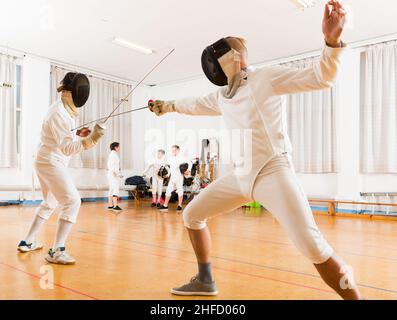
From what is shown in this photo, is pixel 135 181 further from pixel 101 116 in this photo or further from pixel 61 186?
pixel 61 186

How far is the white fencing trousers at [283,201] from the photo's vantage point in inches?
55.1

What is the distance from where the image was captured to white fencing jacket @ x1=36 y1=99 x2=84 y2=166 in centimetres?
247

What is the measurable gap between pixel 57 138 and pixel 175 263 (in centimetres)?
126

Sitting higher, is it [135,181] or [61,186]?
[61,186]

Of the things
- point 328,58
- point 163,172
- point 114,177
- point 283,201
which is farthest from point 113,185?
point 328,58

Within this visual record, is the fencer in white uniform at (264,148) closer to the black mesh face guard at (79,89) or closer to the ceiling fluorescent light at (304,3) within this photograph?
the black mesh face guard at (79,89)

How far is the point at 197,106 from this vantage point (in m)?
1.99

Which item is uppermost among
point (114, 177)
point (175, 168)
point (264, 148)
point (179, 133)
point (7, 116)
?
point (7, 116)

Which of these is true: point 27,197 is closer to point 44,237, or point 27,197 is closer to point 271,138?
point 44,237

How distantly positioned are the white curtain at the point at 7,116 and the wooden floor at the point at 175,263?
3063 millimetres

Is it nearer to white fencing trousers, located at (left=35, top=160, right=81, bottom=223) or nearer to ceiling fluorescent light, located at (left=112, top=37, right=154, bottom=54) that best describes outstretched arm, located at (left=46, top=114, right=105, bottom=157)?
white fencing trousers, located at (left=35, top=160, right=81, bottom=223)

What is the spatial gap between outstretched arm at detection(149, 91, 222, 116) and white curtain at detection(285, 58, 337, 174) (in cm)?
528

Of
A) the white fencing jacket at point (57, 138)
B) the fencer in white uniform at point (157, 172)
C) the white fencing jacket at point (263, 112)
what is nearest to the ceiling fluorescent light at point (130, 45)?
the fencer in white uniform at point (157, 172)

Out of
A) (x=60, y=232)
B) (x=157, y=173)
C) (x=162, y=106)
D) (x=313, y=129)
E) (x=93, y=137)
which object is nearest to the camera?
(x=162, y=106)
